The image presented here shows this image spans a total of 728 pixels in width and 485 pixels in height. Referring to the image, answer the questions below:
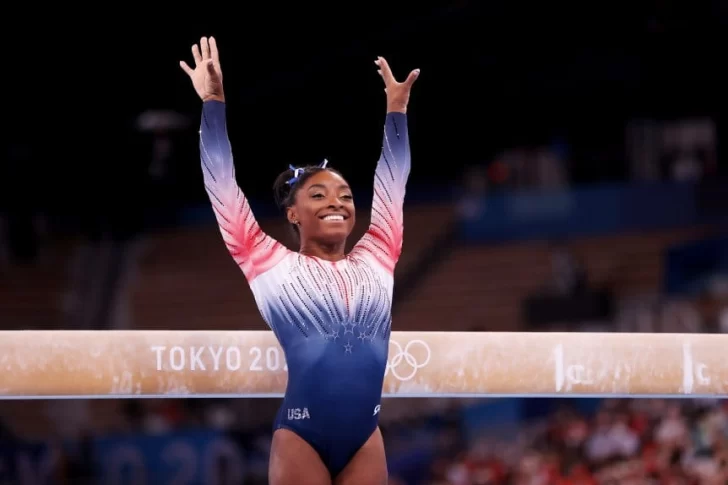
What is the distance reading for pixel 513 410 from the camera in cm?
1124

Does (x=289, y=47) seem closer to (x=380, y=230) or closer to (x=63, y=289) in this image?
(x=63, y=289)

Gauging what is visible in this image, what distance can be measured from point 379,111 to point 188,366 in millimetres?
12222

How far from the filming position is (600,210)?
47.3 ft

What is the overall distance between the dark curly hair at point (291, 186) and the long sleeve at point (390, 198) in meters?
0.22

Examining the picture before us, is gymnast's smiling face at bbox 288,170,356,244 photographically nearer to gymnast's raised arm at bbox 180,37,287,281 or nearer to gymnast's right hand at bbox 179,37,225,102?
gymnast's raised arm at bbox 180,37,287,281

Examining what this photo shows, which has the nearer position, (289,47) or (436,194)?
(289,47)

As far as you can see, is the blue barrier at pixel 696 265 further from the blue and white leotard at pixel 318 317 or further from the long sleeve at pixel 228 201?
the long sleeve at pixel 228 201

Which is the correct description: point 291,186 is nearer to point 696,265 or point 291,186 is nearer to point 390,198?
point 390,198

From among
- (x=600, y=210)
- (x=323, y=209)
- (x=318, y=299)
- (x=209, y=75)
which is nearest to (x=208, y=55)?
(x=209, y=75)

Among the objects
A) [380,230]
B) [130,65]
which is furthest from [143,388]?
[130,65]

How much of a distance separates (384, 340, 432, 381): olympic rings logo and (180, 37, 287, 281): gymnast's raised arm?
831 mm

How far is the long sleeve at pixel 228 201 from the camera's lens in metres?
3.81

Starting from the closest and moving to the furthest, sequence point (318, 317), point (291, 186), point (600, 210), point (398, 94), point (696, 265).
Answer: point (318, 317) < point (291, 186) < point (398, 94) < point (696, 265) < point (600, 210)

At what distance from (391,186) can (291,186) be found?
414 millimetres
